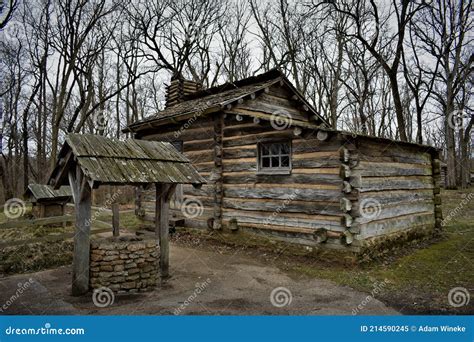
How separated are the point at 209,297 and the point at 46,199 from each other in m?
9.30

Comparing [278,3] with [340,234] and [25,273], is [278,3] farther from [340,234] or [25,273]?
[25,273]

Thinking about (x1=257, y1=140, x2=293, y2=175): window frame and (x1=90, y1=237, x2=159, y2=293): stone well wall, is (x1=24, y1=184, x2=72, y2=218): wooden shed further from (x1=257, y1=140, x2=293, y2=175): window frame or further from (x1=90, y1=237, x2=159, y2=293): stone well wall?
(x1=257, y1=140, x2=293, y2=175): window frame

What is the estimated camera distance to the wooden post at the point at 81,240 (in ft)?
19.2

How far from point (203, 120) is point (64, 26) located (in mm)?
12823

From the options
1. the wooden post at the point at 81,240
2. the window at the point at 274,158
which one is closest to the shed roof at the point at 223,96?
the window at the point at 274,158

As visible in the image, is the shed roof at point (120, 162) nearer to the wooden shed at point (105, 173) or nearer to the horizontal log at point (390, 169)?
the wooden shed at point (105, 173)

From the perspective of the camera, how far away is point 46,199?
39.8 ft

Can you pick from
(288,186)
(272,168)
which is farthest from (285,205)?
(272,168)

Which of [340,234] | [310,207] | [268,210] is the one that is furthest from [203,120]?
[340,234]

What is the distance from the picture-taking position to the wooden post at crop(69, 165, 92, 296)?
19.2ft

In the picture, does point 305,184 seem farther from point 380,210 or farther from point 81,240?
point 81,240

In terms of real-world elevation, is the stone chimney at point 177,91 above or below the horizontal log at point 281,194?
above

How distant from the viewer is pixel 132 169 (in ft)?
20.3

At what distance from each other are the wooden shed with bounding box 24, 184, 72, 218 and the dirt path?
5.38m
